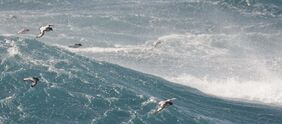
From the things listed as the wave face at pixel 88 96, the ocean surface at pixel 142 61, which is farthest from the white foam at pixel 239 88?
the wave face at pixel 88 96

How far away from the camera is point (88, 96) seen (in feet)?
277

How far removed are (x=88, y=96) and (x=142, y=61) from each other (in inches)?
1525

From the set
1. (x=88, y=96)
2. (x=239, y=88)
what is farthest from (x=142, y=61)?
(x=88, y=96)

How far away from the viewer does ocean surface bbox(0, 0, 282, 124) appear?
82.0 m

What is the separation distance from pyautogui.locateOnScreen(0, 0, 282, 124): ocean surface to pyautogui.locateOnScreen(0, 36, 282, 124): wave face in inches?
4.5

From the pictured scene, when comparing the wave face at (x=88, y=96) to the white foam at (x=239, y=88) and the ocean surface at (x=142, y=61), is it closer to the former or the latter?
the ocean surface at (x=142, y=61)

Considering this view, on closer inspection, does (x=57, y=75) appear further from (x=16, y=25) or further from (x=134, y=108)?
(x=16, y=25)

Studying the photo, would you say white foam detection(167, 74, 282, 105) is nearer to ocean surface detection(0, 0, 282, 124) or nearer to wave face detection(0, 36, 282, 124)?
ocean surface detection(0, 0, 282, 124)

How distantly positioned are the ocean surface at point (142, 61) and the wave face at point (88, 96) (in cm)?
12

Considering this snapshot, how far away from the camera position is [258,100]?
108m

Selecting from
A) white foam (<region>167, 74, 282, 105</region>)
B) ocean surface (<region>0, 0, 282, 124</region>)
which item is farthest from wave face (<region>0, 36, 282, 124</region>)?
white foam (<region>167, 74, 282, 105</region>)

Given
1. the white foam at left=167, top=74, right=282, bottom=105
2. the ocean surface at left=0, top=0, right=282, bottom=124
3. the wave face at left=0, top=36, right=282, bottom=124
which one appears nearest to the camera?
the wave face at left=0, top=36, right=282, bottom=124

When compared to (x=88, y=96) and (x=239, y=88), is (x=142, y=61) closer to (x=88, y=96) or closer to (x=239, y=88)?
(x=239, y=88)

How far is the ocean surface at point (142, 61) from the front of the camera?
82.0 m
